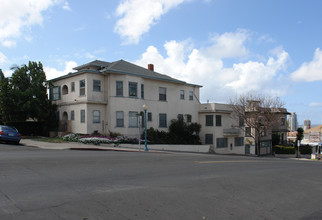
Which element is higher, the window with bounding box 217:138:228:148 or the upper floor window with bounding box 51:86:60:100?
the upper floor window with bounding box 51:86:60:100

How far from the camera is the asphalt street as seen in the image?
19.6ft

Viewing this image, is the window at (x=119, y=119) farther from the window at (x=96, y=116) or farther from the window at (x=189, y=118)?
the window at (x=189, y=118)

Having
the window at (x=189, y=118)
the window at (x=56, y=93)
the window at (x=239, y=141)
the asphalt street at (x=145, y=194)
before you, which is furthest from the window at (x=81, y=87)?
the window at (x=239, y=141)

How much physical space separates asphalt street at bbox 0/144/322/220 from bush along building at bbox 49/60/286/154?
17.7 metres

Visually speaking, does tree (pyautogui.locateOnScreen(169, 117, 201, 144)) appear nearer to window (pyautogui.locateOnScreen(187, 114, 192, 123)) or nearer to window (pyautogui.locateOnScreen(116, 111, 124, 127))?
window (pyautogui.locateOnScreen(187, 114, 192, 123))

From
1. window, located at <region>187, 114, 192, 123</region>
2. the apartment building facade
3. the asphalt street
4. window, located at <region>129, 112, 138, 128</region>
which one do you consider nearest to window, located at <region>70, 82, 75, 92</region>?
→ the apartment building facade

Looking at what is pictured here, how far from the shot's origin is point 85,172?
33.7 feet

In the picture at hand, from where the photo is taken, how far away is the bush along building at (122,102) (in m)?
28.9

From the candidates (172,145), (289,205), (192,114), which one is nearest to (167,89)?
(192,114)

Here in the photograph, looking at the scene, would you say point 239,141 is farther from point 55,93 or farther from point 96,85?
point 55,93

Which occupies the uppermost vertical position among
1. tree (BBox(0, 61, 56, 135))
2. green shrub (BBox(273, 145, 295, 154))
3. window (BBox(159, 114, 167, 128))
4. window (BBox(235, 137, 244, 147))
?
tree (BBox(0, 61, 56, 135))

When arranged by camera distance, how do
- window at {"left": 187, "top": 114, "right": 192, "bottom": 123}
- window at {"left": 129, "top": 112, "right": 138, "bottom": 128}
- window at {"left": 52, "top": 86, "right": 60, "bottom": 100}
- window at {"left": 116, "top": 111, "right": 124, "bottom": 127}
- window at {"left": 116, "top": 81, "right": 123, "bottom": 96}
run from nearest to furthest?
1. window at {"left": 116, "top": 111, "right": 124, "bottom": 127}
2. window at {"left": 116, "top": 81, "right": 123, "bottom": 96}
3. window at {"left": 129, "top": 112, "right": 138, "bottom": 128}
4. window at {"left": 52, "top": 86, "right": 60, "bottom": 100}
5. window at {"left": 187, "top": 114, "right": 192, "bottom": 123}

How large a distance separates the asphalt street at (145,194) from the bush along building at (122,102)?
1772 cm

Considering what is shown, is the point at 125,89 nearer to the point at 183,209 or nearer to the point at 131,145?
the point at 131,145
